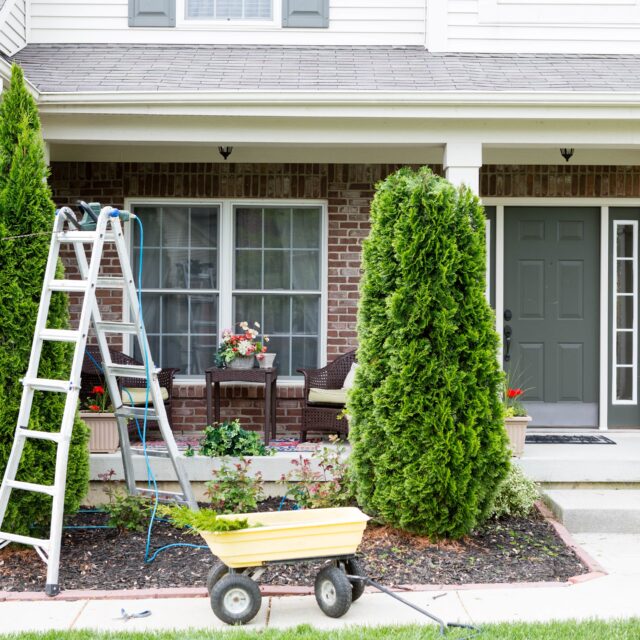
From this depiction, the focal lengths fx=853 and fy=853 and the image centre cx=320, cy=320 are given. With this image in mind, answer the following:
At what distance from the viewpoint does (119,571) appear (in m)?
4.78

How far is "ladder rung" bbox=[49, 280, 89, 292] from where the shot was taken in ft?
15.2

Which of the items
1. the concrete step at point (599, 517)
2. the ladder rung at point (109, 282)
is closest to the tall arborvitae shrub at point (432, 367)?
the concrete step at point (599, 517)

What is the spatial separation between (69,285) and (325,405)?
313 cm

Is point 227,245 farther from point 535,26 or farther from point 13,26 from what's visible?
point 535,26

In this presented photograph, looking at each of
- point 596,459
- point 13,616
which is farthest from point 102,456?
point 596,459

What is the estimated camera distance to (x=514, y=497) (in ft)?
18.9

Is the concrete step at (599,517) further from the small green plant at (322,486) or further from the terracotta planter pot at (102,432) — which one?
the terracotta planter pot at (102,432)

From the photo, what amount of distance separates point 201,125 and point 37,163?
69.0 inches

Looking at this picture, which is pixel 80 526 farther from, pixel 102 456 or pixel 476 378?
pixel 476 378

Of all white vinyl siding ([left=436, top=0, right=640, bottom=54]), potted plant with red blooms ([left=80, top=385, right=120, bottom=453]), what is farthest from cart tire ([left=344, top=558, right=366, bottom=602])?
white vinyl siding ([left=436, top=0, right=640, bottom=54])

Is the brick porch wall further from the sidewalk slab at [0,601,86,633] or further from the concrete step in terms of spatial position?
the sidewalk slab at [0,601,86,633]

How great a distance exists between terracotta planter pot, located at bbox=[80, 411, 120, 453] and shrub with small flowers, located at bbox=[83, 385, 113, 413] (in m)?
0.18

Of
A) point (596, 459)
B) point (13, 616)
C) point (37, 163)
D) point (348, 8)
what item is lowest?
point (13, 616)

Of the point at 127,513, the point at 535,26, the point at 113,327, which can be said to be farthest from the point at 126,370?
the point at 535,26
